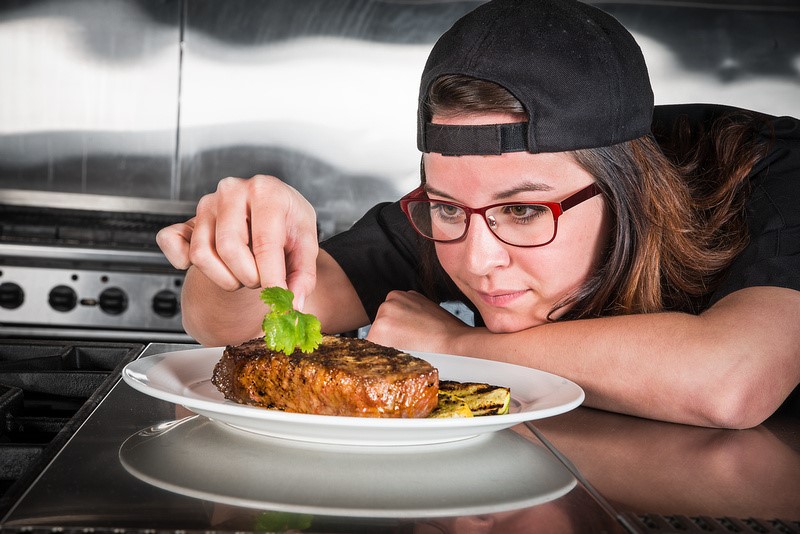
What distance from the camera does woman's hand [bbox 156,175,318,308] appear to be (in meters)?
0.99

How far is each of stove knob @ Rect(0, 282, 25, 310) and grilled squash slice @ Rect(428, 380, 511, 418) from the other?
1.96 meters

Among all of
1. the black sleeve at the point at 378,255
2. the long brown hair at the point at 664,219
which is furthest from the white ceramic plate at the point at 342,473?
the black sleeve at the point at 378,255

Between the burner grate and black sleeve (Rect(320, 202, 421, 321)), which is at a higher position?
black sleeve (Rect(320, 202, 421, 321))

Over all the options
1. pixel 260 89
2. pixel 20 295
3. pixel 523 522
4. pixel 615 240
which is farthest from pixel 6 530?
pixel 260 89

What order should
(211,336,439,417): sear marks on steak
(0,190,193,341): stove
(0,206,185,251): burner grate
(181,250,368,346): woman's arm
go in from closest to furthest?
1. (211,336,439,417): sear marks on steak
2. (181,250,368,346): woman's arm
3. (0,190,193,341): stove
4. (0,206,185,251): burner grate

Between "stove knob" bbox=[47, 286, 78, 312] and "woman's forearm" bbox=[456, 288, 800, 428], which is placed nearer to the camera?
"woman's forearm" bbox=[456, 288, 800, 428]

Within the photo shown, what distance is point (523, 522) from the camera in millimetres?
611

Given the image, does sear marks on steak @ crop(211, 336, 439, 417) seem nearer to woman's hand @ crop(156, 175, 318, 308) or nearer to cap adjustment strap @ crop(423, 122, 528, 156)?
woman's hand @ crop(156, 175, 318, 308)

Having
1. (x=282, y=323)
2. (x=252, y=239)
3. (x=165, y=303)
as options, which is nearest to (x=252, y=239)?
(x=252, y=239)

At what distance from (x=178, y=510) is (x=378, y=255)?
123 cm

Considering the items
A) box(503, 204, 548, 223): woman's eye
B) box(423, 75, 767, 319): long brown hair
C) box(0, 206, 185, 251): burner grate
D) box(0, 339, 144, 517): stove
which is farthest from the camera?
box(0, 206, 185, 251): burner grate

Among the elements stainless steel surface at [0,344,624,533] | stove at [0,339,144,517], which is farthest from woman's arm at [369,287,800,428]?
stove at [0,339,144,517]

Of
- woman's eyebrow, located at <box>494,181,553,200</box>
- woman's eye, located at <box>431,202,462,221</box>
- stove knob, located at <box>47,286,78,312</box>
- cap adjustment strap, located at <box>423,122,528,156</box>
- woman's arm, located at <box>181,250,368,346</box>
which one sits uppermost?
cap adjustment strap, located at <box>423,122,528,156</box>

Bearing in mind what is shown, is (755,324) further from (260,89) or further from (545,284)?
(260,89)
